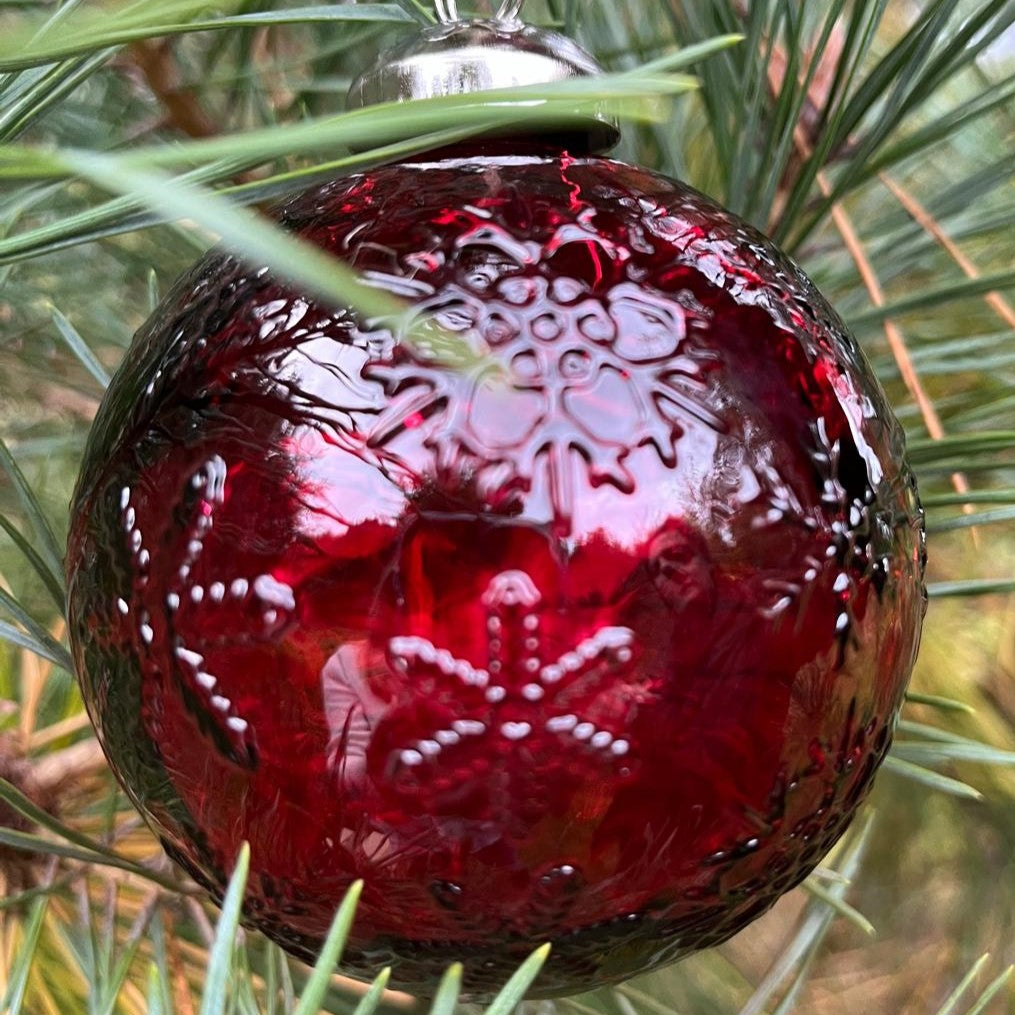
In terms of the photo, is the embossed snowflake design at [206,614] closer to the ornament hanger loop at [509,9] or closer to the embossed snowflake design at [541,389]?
the embossed snowflake design at [541,389]

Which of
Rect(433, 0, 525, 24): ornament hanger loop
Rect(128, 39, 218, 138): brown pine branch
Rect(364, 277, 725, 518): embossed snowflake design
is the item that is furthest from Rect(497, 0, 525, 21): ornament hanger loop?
Rect(128, 39, 218, 138): brown pine branch

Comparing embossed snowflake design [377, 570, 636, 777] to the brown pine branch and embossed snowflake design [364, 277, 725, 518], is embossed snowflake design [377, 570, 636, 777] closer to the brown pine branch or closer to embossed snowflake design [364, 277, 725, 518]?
embossed snowflake design [364, 277, 725, 518]

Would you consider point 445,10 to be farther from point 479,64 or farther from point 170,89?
point 170,89

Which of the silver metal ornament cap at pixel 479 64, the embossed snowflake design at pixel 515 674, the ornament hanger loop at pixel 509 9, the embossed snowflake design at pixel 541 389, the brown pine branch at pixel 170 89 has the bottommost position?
the embossed snowflake design at pixel 515 674

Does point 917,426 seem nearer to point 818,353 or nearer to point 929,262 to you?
point 929,262

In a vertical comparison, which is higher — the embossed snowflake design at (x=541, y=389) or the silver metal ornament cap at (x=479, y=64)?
the silver metal ornament cap at (x=479, y=64)

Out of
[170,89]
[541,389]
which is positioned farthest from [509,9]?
[170,89]

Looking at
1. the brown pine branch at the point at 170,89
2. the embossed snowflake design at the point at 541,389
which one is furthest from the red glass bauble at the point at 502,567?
the brown pine branch at the point at 170,89
